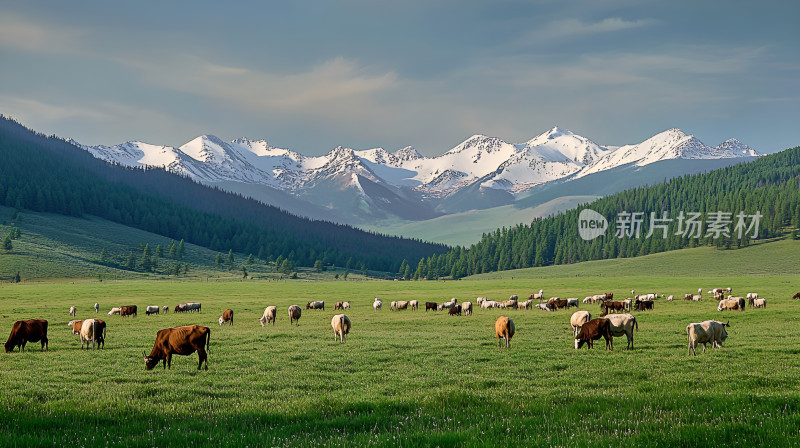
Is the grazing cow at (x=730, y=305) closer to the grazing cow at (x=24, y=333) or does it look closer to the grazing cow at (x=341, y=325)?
the grazing cow at (x=341, y=325)

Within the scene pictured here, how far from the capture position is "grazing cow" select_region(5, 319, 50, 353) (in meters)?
24.6

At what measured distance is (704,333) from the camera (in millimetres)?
22453

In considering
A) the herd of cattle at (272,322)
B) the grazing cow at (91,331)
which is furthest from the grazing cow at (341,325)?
the grazing cow at (91,331)

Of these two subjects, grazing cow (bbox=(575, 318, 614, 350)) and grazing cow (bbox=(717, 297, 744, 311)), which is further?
grazing cow (bbox=(717, 297, 744, 311))

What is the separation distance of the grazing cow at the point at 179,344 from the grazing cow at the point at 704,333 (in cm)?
2021

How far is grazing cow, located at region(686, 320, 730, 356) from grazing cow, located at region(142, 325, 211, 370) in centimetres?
2021

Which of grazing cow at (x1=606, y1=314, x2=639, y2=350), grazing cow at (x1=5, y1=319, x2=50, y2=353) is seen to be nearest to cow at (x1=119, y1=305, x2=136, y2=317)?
grazing cow at (x1=5, y1=319, x2=50, y2=353)

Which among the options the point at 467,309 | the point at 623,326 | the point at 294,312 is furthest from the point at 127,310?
the point at 623,326

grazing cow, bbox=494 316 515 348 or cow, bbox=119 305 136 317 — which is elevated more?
grazing cow, bbox=494 316 515 348

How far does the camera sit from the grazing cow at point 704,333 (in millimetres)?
22078

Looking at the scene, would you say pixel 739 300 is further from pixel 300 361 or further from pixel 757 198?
pixel 757 198

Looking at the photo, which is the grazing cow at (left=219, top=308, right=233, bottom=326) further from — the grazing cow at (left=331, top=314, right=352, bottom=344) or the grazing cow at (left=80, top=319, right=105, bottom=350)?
the grazing cow at (left=331, top=314, right=352, bottom=344)

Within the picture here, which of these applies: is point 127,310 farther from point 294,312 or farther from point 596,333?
point 596,333

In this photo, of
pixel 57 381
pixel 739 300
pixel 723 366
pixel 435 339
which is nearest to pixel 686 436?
pixel 723 366
